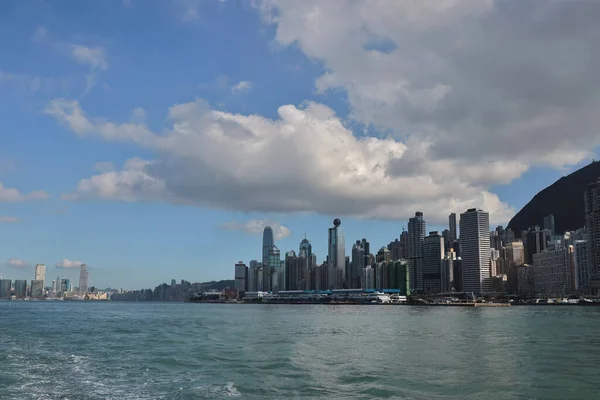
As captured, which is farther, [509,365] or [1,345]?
[1,345]

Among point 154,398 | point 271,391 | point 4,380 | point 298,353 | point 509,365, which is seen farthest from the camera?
point 298,353

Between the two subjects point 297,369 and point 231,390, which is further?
point 297,369

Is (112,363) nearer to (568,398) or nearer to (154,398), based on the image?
(154,398)

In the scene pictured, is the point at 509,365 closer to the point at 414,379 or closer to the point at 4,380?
the point at 414,379

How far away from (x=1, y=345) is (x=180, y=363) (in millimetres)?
21317

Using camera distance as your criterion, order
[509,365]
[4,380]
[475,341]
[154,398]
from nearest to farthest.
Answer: [154,398] < [4,380] < [509,365] < [475,341]

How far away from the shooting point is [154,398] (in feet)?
77.9

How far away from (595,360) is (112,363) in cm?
3249

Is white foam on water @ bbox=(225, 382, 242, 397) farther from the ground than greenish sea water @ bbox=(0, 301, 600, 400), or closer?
farther from the ground

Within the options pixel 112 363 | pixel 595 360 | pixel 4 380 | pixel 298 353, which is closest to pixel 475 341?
pixel 595 360

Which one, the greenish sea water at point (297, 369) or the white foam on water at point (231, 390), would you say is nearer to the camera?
the white foam on water at point (231, 390)

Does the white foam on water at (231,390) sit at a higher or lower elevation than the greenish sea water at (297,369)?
higher

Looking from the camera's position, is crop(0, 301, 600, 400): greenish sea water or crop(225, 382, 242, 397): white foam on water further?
crop(0, 301, 600, 400): greenish sea water

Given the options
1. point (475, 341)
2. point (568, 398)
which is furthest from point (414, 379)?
point (475, 341)
